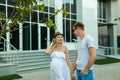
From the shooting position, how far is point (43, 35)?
23.2m

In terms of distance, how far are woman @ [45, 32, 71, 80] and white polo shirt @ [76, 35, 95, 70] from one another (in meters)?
1.08

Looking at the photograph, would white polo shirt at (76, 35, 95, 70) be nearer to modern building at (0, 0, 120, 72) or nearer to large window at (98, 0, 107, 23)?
modern building at (0, 0, 120, 72)

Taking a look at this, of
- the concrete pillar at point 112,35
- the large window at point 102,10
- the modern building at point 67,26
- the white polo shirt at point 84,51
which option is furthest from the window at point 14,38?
the concrete pillar at point 112,35

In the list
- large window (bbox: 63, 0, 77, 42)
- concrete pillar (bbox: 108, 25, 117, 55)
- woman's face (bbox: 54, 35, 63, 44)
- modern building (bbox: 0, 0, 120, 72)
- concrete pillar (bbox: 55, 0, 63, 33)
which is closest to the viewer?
woman's face (bbox: 54, 35, 63, 44)

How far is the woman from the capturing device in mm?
5988

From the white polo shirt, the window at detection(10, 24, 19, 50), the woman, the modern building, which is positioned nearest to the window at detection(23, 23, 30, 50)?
the modern building

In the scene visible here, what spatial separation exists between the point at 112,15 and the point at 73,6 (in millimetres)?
8355

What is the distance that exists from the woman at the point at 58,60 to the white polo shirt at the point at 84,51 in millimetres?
1079

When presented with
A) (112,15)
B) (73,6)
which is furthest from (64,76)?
(112,15)

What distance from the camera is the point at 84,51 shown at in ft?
15.9

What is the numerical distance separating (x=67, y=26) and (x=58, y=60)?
2017 cm

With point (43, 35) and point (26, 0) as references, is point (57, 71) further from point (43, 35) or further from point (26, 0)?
point (43, 35)

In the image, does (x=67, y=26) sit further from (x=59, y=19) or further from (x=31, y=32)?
(x=31, y=32)

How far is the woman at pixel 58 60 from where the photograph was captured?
5988 millimetres
